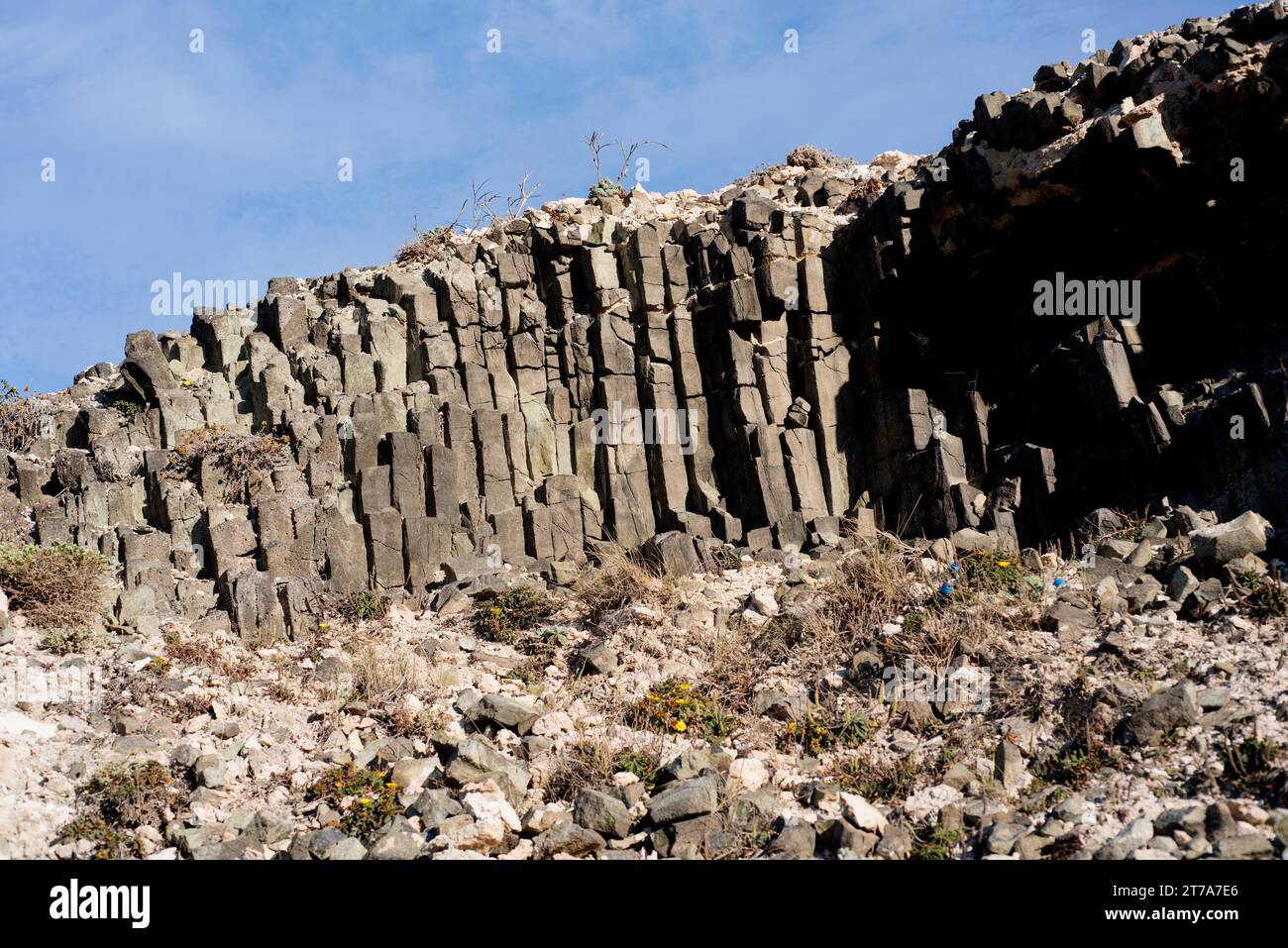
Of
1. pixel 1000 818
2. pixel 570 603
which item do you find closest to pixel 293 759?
pixel 570 603

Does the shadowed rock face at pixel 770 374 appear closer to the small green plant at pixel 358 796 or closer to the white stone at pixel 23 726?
the white stone at pixel 23 726

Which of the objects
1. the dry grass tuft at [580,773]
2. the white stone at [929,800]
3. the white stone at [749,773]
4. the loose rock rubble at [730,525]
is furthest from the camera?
the dry grass tuft at [580,773]

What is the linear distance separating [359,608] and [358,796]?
513cm

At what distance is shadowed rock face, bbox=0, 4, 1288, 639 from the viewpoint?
1634 centimetres

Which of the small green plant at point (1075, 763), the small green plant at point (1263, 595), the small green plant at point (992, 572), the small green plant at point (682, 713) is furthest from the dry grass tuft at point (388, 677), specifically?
the small green plant at point (1263, 595)

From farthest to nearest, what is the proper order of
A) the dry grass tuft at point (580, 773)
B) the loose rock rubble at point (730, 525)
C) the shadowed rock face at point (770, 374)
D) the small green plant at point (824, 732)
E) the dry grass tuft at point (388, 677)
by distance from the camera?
the shadowed rock face at point (770, 374) → the dry grass tuft at point (388, 677) → the small green plant at point (824, 732) → the dry grass tuft at point (580, 773) → the loose rock rubble at point (730, 525)

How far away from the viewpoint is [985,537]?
16.0 meters

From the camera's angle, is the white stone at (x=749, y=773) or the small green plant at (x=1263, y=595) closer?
the white stone at (x=749, y=773)

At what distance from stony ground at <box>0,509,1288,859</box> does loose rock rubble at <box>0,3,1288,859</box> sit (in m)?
0.05

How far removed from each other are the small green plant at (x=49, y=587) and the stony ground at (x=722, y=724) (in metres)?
0.29

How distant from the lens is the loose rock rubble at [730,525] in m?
11.1

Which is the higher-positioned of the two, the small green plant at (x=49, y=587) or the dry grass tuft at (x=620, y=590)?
the small green plant at (x=49, y=587)

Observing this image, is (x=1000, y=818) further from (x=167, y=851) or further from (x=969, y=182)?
(x=969, y=182)

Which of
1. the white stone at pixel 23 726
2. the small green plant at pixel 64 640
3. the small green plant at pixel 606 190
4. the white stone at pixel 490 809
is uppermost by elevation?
the small green plant at pixel 606 190
